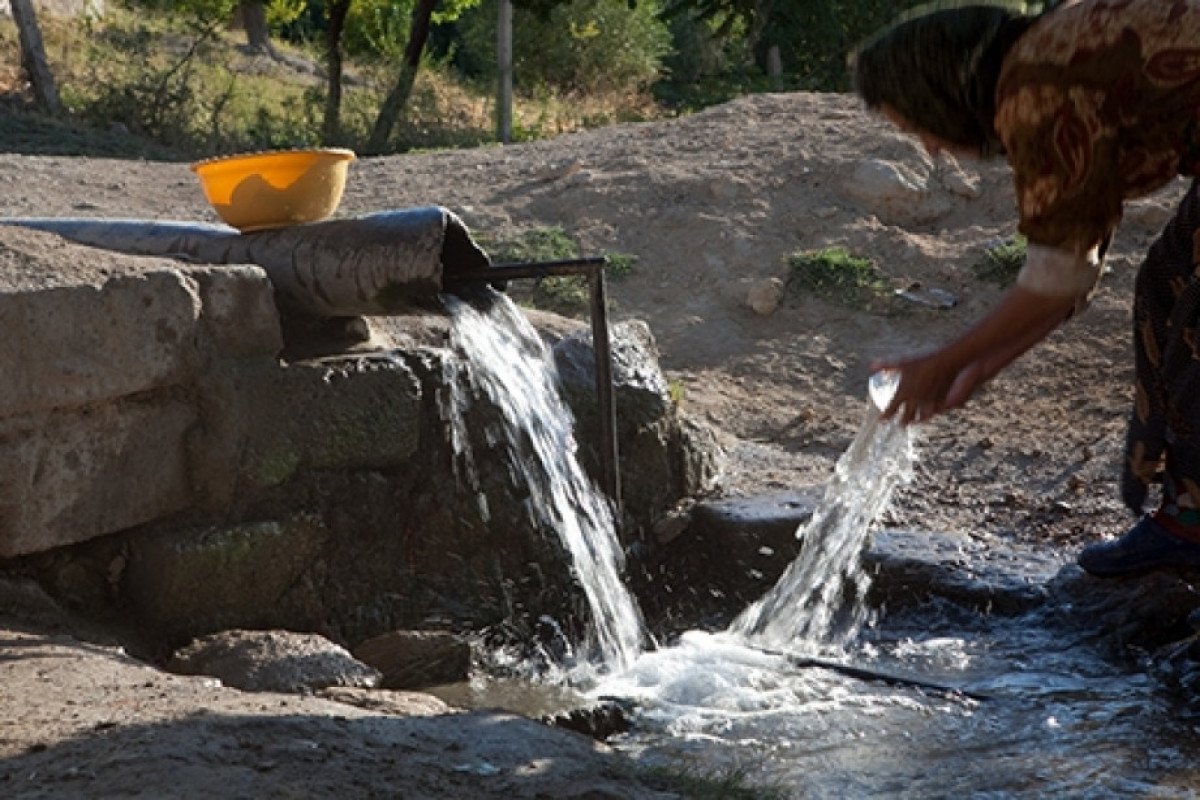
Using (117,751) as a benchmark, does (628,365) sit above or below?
above

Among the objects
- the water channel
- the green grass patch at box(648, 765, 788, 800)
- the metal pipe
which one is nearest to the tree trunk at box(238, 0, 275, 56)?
the metal pipe

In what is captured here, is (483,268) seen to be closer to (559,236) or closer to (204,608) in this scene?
(204,608)

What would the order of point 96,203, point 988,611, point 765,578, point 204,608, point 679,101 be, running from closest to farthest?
point 204,608
point 988,611
point 765,578
point 96,203
point 679,101

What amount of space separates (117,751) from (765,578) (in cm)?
273

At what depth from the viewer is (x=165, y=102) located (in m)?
15.4

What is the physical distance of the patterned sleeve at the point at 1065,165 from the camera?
2.65m

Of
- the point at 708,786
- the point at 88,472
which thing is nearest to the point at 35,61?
the point at 88,472

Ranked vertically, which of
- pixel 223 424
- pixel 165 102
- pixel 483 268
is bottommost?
pixel 223 424

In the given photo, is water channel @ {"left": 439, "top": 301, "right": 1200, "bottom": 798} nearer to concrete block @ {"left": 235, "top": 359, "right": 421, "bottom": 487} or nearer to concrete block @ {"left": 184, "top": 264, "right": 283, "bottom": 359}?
concrete block @ {"left": 235, "top": 359, "right": 421, "bottom": 487}

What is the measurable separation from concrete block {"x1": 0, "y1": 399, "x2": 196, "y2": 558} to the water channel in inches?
34.2

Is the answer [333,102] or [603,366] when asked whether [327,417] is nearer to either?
[603,366]

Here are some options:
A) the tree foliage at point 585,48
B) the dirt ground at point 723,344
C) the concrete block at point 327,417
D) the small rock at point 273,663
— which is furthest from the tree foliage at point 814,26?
the small rock at point 273,663

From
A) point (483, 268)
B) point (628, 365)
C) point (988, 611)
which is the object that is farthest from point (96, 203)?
point (988, 611)

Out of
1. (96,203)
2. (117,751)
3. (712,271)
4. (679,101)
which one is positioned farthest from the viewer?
(679,101)
